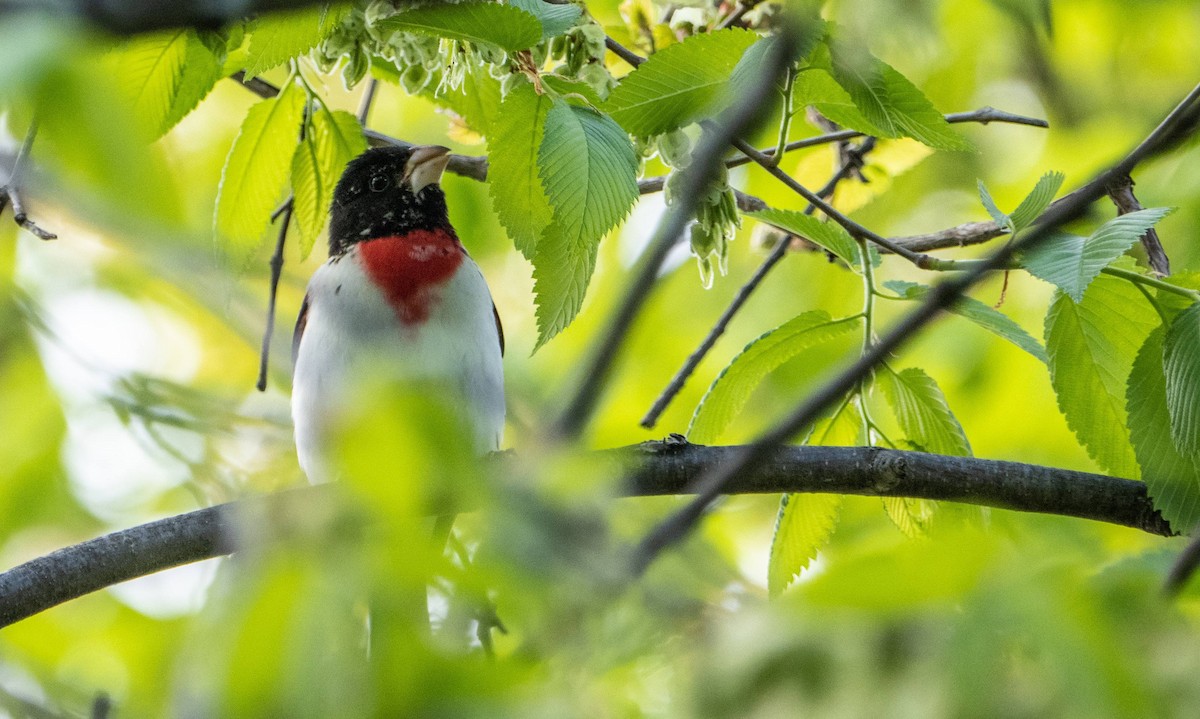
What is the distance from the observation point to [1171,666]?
4.37 ft

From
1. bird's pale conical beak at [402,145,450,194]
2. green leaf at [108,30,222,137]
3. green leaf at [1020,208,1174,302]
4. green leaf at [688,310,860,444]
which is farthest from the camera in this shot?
bird's pale conical beak at [402,145,450,194]

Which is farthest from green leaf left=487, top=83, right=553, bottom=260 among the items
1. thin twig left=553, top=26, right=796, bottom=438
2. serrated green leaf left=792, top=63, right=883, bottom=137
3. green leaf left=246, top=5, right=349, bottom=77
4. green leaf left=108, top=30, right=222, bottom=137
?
thin twig left=553, top=26, right=796, bottom=438

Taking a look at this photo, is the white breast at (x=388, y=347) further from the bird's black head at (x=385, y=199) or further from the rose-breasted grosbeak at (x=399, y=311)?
the bird's black head at (x=385, y=199)

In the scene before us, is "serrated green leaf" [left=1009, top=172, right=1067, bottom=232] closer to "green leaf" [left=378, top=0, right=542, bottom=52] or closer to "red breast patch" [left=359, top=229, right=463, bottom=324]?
"green leaf" [left=378, top=0, right=542, bottom=52]

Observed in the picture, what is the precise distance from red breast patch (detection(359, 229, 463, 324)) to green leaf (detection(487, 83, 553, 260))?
156 cm

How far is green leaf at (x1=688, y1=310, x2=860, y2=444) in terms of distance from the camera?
2.79 meters

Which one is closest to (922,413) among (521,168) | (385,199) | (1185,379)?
(1185,379)

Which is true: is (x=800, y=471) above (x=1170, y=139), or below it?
below

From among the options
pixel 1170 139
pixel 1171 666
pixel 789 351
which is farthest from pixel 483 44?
pixel 1171 666

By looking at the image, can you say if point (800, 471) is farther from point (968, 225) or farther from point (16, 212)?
point (16, 212)

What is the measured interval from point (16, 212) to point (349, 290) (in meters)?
1.74

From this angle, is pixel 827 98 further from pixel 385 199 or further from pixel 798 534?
pixel 385 199

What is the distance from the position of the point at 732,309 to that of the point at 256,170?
1.37 m

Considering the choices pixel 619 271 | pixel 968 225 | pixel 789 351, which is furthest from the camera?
pixel 619 271
